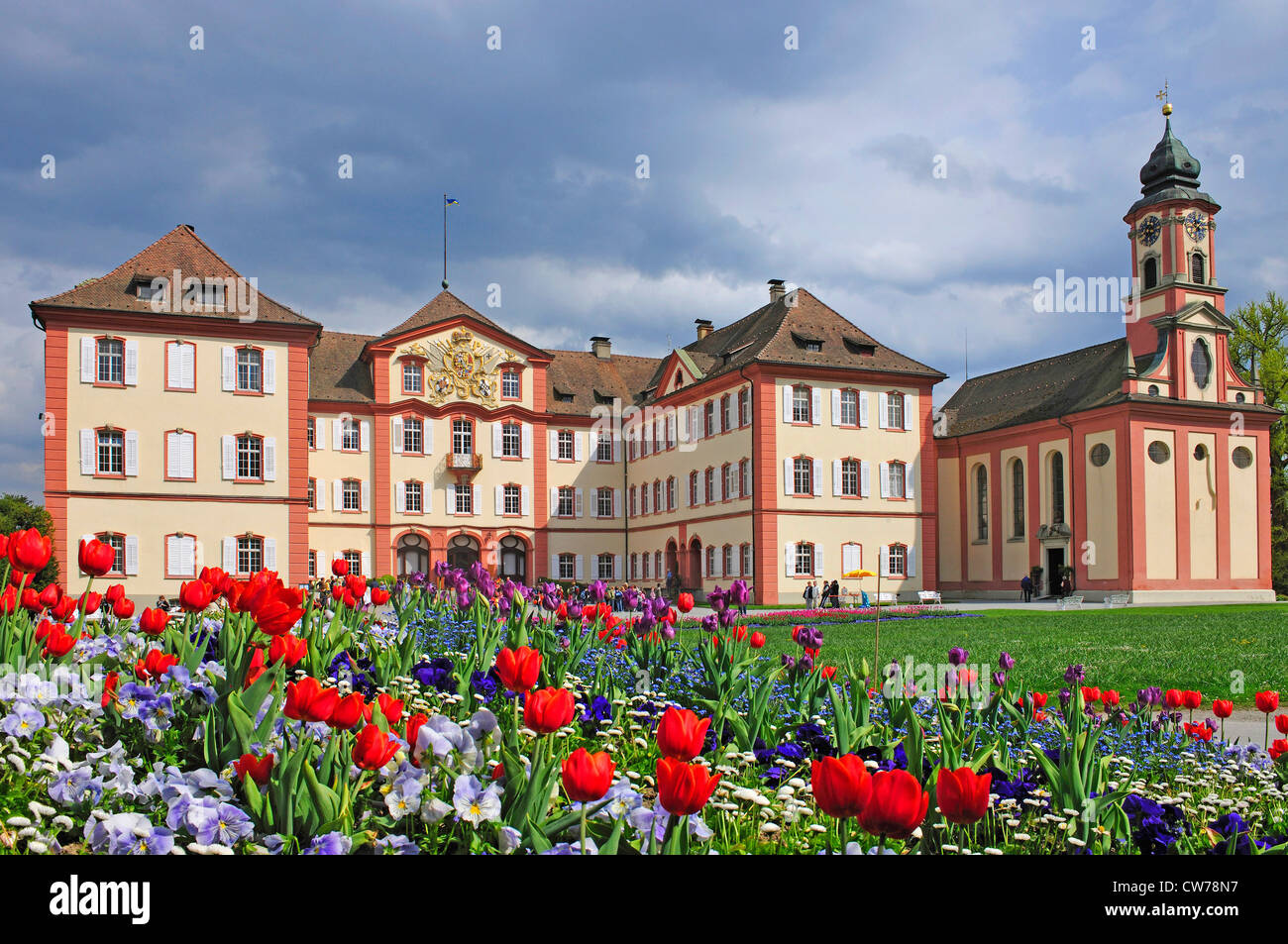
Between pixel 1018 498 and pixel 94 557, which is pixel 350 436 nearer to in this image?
pixel 1018 498

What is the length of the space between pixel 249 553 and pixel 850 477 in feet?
71.8

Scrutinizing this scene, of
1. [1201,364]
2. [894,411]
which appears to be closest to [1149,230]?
[1201,364]

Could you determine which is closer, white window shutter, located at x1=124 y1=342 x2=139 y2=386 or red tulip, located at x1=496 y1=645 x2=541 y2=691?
red tulip, located at x1=496 y1=645 x2=541 y2=691

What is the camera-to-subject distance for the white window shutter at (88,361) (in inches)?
1328

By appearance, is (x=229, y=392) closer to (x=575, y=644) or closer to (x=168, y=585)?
(x=168, y=585)

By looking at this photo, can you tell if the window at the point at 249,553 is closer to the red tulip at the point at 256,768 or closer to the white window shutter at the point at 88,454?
the white window shutter at the point at 88,454

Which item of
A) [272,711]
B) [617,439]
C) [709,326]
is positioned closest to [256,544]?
[617,439]

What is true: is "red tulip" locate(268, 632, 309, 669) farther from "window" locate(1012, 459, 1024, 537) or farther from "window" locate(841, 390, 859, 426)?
"window" locate(1012, 459, 1024, 537)

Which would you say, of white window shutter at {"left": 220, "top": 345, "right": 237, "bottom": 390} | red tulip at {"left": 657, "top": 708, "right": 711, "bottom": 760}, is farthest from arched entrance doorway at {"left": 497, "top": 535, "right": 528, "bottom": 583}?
red tulip at {"left": 657, "top": 708, "right": 711, "bottom": 760}

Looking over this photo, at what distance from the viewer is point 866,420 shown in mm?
41188

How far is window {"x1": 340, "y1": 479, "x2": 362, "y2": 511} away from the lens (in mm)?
43938

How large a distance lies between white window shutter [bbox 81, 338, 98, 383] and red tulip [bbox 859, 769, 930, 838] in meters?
36.6

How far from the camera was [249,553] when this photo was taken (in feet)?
114

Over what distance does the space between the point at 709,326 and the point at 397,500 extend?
18.9 metres
